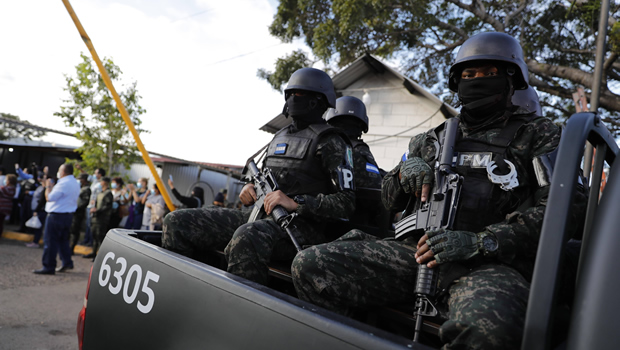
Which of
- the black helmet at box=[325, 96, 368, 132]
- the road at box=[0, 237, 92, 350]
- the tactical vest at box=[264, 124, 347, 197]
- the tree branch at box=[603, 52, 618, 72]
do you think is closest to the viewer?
the tactical vest at box=[264, 124, 347, 197]

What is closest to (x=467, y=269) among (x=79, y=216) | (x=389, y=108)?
(x=79, y=216)

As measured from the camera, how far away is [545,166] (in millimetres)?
1399

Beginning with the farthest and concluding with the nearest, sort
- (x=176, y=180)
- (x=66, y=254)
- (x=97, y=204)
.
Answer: (x=176, y=180) < (x=97, y=204) < (x=66, y=254)

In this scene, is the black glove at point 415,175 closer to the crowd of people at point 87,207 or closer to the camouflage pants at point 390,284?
the camouflage pants at point 390,284

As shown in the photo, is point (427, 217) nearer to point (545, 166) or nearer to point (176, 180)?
point (545, 166)

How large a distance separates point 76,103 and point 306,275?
1507 centimetres

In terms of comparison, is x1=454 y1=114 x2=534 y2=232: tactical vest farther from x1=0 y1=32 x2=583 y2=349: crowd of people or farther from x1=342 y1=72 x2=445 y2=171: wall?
x1=342 y1=72 x2=445 y2=171: wall

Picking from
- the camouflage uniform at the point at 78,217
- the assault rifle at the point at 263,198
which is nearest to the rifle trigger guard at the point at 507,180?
the assault rifle at the point at 263,198

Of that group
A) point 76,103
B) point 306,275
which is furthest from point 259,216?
point 76,103

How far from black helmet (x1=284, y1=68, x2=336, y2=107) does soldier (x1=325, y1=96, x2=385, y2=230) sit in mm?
351

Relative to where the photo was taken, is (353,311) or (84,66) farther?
(84,66)

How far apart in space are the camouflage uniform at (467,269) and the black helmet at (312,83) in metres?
1.09

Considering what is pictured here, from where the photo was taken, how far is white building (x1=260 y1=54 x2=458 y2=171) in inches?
384

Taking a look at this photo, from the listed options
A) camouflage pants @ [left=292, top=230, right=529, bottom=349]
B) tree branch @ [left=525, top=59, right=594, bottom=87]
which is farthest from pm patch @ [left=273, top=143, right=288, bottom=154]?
tree branch @ [left=525, top=59, right=594, bottom=87]
